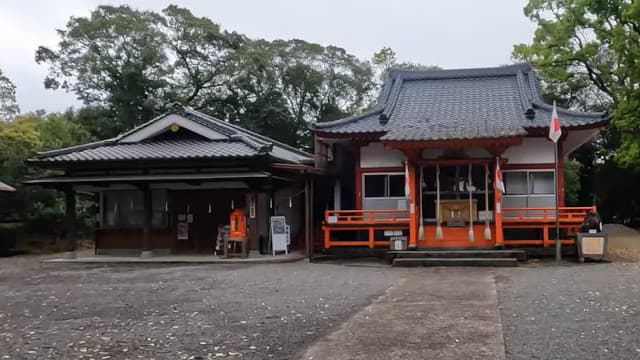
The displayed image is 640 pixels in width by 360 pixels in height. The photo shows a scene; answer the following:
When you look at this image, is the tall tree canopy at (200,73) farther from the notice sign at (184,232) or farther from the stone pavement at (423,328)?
the stone pavement at (423,328)

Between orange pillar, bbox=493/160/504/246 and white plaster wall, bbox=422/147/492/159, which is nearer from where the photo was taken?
orange pillar, bbox=493/160/504/246

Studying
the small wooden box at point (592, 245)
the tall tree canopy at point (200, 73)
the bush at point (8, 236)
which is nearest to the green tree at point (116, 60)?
the tall tree canopy at point (200, 73)

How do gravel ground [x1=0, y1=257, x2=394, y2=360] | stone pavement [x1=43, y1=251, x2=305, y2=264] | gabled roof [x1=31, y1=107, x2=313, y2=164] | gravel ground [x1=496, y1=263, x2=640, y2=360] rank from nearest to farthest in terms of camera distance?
gravel ground [x1=496, y1=263, x2=640, y2=360]
gravel ground [x1=0, y1=257, x2=394, y2=360]
stone pavement [x1=43, y1=251, x2=305, y2=264]
gabled roof [x1=31, y1=107, x2=313, y2=164]

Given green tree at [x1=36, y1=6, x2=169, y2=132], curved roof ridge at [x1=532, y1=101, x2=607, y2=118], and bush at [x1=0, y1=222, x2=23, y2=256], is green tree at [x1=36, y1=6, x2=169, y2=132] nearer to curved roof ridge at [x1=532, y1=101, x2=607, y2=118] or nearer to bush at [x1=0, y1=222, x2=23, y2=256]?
bush at [x1=0, y1=222, x2=23, y2=256]

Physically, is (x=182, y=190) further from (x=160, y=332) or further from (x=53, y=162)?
(x=160, y=332)

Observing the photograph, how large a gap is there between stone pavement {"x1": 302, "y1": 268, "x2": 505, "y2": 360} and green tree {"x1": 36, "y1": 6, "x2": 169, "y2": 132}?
24.6 metres

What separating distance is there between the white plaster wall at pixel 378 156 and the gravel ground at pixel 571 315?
641 centimetres

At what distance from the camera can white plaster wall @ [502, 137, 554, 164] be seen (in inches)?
662

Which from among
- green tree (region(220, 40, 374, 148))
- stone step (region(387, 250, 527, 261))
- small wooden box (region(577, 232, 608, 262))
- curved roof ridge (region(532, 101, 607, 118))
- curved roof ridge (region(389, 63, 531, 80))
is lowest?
stone step (region(387, 250, 527, 261))

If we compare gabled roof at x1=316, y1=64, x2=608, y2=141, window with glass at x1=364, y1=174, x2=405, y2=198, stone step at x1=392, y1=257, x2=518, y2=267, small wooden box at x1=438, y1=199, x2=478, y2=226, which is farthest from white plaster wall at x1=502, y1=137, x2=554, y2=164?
stone step at x1=392, y1=257, x2=518, y2=267

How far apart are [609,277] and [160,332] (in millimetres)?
8316

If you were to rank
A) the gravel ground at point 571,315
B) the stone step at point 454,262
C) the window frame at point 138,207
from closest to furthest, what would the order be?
the gravel ground at point 571,315 → the stone step at point 454,262 → the window frame at point 138,207

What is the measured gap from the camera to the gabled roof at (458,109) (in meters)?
15.8

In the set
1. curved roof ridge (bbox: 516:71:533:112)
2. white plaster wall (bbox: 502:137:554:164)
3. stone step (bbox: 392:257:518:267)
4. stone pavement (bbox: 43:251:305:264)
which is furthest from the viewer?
curved roof ridge (bbox: 516:71:533:112)
